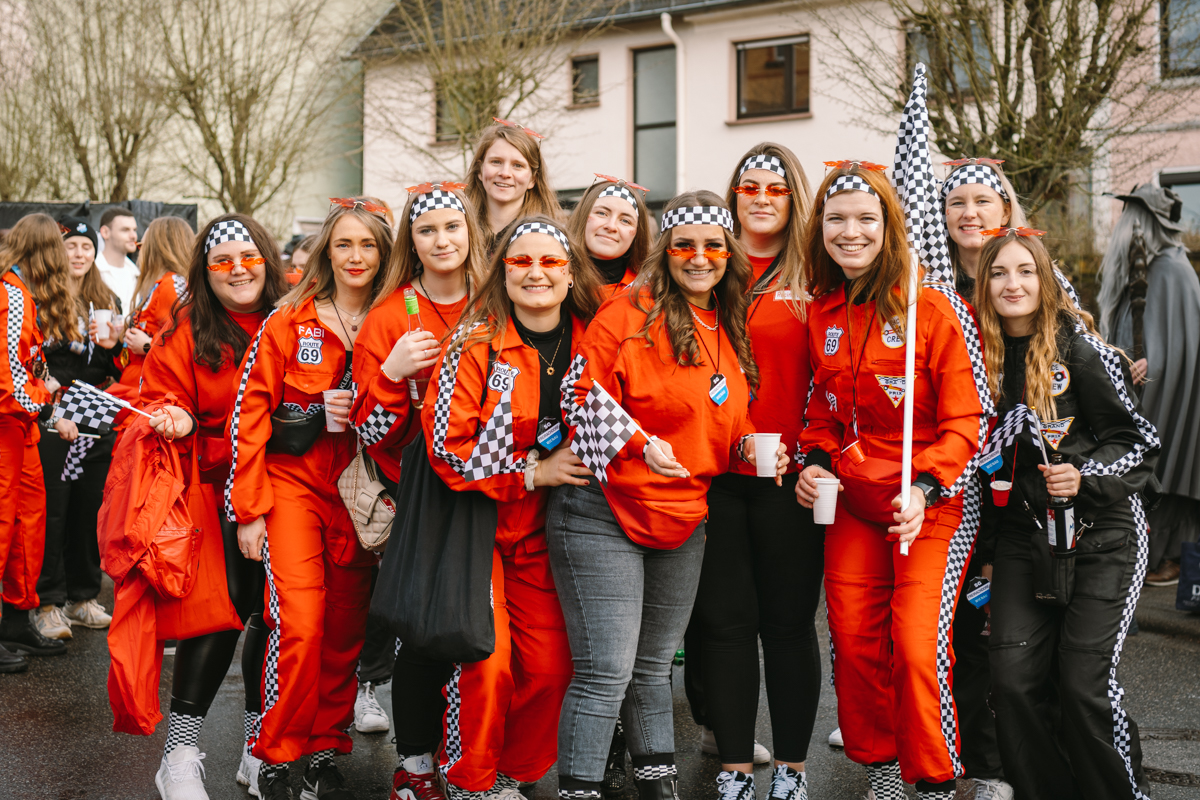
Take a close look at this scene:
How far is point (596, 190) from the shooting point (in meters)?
4.44

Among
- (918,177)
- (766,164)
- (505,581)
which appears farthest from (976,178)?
(505,581)

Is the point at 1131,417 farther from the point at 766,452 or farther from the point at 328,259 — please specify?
the point at 328,259

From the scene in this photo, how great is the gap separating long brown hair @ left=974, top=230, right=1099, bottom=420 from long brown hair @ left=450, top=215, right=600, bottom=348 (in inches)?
55.0

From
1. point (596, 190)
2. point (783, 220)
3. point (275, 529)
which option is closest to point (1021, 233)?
point (783, 220)

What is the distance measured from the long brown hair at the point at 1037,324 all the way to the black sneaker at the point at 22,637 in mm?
5221

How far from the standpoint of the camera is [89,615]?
6629 mm

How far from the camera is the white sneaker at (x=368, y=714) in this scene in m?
4.86

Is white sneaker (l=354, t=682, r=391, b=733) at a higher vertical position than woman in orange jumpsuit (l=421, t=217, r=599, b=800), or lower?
lower

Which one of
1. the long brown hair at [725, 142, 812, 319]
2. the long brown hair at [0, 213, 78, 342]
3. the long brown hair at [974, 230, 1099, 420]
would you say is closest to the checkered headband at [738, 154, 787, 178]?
the long brown hair at [725, 142, 812, 319]

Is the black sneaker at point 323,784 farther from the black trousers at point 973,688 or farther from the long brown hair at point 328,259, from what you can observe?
the black trousers at point 973,688

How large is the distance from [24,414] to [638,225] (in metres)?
3.53

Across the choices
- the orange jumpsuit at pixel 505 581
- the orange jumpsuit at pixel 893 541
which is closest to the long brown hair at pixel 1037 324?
the orange jumpsuit at pixel 893 541

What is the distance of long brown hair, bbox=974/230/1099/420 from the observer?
3.62 metres

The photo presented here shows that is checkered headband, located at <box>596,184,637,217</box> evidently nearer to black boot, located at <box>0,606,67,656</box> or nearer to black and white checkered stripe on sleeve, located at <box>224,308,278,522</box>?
black and white checkered stripe on sleeve, located at <box>224,308,278,522</box>
